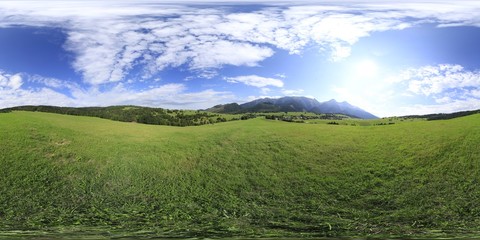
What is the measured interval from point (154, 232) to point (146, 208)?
323 inches

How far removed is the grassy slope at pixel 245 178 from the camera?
107 feet

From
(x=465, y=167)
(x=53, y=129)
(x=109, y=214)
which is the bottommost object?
(x=109, y=214)

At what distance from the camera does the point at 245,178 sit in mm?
43000

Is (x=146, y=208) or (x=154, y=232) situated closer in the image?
(x=154, y=232)

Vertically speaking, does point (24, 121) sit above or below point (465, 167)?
above

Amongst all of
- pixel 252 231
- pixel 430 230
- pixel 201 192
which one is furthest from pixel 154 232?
pixel 430 230

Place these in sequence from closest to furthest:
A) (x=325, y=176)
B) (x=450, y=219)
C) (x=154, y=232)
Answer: (x=154, y=232) < (x=450, y=219) < (x=325, y=176)

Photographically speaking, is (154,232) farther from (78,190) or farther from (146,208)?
(78,190)

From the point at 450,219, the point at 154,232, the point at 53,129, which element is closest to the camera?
the point at 154,232

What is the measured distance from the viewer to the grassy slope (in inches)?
1287

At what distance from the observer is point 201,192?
40.0 m

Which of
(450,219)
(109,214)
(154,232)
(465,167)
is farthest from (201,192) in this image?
(465,167)

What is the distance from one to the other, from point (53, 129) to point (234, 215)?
34186 mm

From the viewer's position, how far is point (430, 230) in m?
29.6
